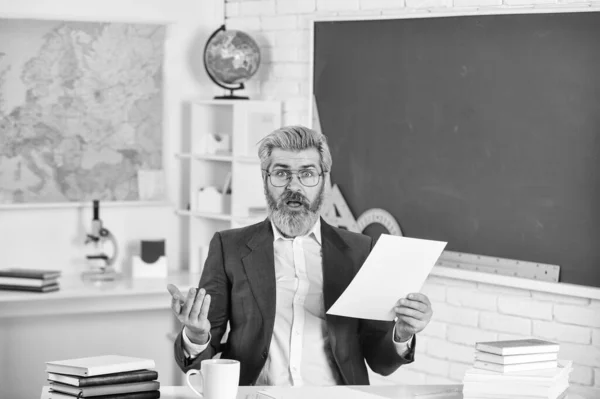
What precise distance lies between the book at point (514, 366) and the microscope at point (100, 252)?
247cm

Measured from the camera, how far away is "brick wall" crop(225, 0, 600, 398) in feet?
11.1

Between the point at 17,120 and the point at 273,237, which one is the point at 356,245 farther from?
the point at 17,120

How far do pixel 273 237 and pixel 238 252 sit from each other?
113 millimetres

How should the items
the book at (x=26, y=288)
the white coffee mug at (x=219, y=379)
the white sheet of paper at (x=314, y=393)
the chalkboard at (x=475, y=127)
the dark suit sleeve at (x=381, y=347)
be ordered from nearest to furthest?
the white coffee mug at (x=219, y=379) < the white sheet of paper at (x=314, y=393) < the dark suit sleeve at (x=381, y=347) < the chalkboard at (x=475, y=127) < the book at (x=26, y=288)

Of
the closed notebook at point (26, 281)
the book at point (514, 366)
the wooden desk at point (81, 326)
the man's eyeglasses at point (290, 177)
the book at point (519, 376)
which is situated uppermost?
the man's eyeglasses at point (290, 177)

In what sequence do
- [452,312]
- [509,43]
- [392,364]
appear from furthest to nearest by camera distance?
[452,312], [509,43], [392,364]

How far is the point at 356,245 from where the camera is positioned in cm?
283

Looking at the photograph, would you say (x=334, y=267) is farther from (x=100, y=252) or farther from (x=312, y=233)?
(x=100, y=252)

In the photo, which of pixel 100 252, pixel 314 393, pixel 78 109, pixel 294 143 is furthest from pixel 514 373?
pixel 78 109

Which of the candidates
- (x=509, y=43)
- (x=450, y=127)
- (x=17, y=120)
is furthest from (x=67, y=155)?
(x=509, y=43)

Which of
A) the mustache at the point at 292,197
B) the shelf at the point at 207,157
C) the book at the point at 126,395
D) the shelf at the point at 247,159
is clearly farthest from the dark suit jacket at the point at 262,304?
the shelf at the point at 207,157

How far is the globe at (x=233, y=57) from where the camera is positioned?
4.36 m

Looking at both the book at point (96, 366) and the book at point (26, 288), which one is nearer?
the book at point (96, 366)

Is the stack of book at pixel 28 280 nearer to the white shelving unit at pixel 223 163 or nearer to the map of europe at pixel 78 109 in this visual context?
the map of europe at pixel 78 109
